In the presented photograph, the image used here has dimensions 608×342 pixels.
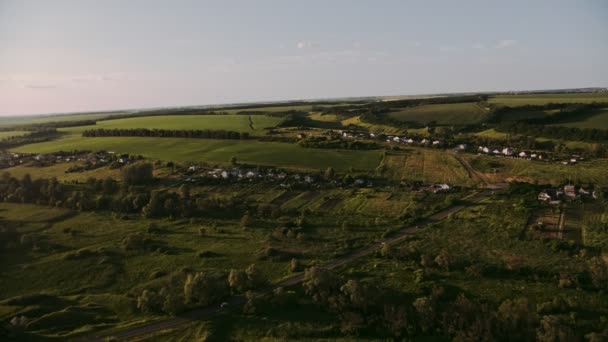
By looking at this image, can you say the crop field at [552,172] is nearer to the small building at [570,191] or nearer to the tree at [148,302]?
the small building at [570,191]

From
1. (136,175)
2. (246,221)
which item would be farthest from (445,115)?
(136,175)

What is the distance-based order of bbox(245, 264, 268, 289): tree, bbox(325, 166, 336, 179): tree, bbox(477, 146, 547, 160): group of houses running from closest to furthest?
bbox(245, 264, 268, 289): tree
bbox(325, 166, 336, 179): tree
bbox(477, 146, 547, 160): group of houses

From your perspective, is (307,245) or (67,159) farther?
(67,159)

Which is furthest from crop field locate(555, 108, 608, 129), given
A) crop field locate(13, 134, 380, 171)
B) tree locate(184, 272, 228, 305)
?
tree locate(184, 272, 228, 305)

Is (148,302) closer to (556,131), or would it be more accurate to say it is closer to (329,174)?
(329,174)

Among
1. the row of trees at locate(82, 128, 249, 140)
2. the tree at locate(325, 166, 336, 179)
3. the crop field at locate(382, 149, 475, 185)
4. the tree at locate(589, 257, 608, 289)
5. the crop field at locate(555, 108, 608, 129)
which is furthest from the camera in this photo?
the row of trees at locate(82, 128, 249, 140)

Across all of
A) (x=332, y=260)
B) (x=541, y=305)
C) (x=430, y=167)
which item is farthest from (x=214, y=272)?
(x=430, y=167)

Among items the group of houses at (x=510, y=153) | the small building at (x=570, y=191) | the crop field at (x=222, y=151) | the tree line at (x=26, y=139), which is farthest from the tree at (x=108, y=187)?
the tree line at (x=26, y=139)

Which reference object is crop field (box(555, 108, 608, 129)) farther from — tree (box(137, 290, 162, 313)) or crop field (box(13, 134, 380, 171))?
tree (box(137, 290, 162, 313))
